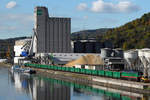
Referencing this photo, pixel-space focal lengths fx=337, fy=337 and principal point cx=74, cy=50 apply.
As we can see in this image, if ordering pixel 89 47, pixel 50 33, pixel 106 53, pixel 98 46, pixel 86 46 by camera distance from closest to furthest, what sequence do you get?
pixel 106 53, pixel 50 33, pixel 86 46, pixel 89 47, pixel 98 46

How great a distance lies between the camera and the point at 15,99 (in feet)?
201

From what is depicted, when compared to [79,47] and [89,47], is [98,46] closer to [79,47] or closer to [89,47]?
[89,47]

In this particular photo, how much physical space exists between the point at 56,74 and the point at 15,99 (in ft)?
A: 153

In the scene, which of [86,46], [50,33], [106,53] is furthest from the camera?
[86,46]

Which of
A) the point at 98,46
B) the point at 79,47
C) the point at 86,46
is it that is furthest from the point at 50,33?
the point at 98,46

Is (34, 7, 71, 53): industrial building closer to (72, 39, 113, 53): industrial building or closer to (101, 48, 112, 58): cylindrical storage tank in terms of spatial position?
(72, 39, 113, 53): industrial building

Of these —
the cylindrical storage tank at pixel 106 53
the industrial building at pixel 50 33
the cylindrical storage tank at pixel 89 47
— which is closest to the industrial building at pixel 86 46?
the cylindrical storage tank at pixel 89 47

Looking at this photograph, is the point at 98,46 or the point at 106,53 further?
the point at 98,46

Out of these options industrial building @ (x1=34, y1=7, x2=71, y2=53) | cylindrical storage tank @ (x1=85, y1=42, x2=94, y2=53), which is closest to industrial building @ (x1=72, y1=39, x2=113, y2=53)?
cylindrical storage tank @ (x1=85, y1=42, x2=94, y2=53)

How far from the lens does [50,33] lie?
190250 millimetres

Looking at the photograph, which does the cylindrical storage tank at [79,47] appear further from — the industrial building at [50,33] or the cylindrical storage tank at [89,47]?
the industrial building at [50,33]

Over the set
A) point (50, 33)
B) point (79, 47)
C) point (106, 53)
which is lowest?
point (106, 53)

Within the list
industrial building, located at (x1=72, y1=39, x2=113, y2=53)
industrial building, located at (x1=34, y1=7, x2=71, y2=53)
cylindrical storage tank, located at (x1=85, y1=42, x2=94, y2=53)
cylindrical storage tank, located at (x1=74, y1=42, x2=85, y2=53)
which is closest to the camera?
industrial building, located at (x1=34, y1=7, x2=71, y2=53)

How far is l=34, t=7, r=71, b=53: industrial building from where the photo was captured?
185m
